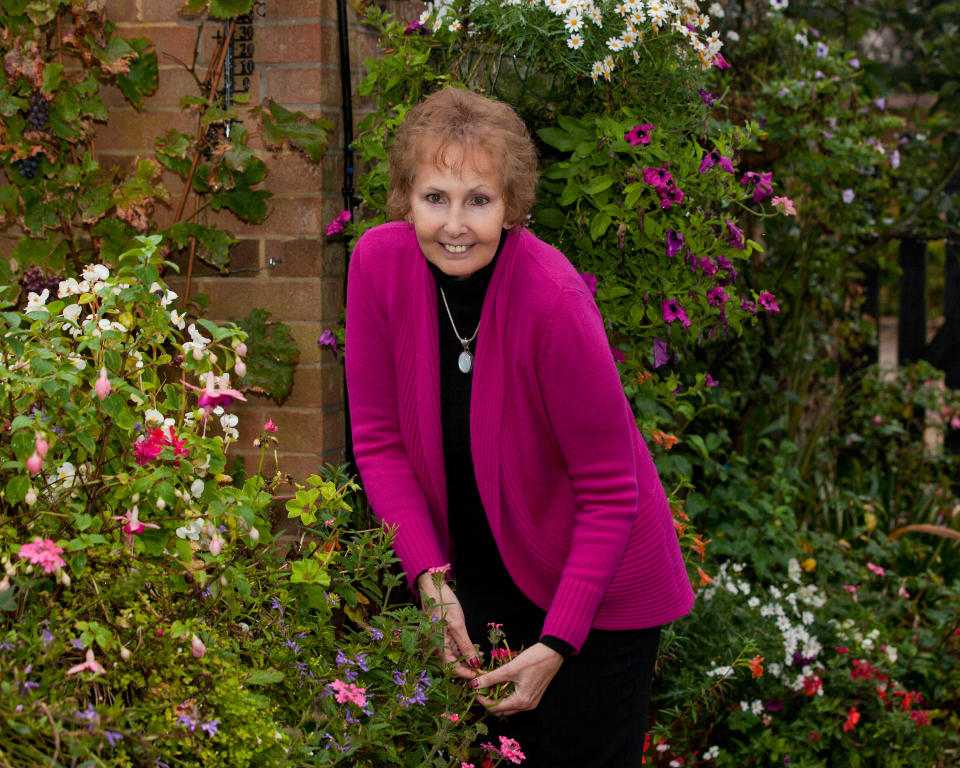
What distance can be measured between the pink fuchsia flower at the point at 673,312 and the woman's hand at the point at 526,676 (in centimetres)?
99

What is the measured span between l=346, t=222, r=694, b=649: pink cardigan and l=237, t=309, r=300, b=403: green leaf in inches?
23.9

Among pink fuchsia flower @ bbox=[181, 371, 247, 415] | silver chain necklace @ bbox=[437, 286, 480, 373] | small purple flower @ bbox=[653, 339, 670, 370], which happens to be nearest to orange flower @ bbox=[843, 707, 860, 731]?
small purple flower @ bbox=[653, 339, 670, 370]

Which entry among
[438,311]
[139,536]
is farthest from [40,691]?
[438,311]

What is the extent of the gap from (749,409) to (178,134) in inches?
88.9

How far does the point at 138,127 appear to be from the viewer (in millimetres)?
2646

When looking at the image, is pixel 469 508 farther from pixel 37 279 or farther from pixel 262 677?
pixel 37 279

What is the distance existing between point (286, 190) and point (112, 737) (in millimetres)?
1636

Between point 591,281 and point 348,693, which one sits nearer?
point 348,693

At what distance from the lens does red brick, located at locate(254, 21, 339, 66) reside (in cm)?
246

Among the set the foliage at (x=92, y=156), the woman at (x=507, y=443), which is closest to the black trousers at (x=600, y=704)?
the woman at (x=507, y=443)

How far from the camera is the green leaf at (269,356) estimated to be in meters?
2.52

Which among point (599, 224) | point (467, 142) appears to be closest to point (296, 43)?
point (599, 224)

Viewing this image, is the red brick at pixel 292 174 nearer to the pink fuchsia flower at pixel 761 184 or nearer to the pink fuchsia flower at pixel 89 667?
the pink fuchsia flower at pixel 761 184

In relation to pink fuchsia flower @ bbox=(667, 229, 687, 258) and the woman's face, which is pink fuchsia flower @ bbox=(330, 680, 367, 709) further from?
pink fuchsia flower @ bbox=(667, 229, 687, 258)
